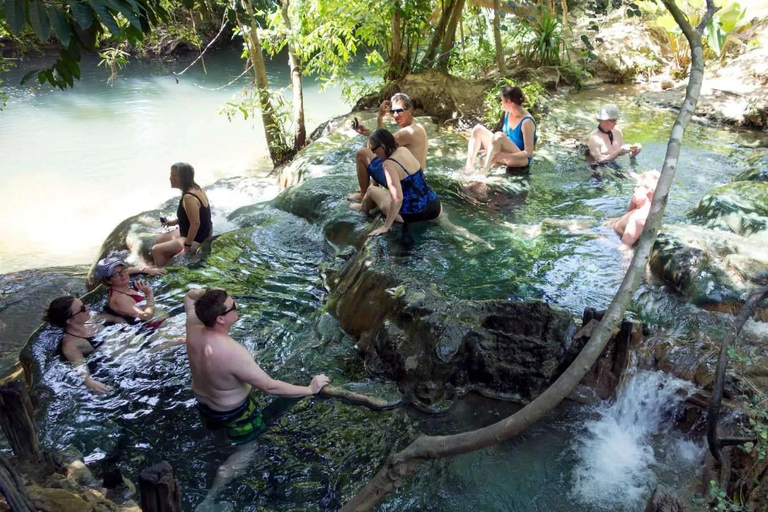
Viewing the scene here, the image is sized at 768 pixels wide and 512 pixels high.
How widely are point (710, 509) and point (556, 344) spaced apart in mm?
1503

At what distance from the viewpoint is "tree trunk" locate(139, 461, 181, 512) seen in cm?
235

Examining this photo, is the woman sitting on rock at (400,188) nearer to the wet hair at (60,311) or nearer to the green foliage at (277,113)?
the wet hair at (60,311)

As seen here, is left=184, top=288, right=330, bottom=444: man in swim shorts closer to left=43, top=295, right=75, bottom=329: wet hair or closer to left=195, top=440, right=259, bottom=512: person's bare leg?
left=195, top=440, right=259, bottom=512: person's bare leg

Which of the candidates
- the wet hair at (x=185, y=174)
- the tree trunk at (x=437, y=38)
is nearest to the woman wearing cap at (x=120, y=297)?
the wet hair at (x=185, y=174)

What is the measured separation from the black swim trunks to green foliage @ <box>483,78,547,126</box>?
25.7 ft

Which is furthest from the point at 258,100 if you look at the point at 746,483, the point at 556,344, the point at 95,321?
the point at 746,483

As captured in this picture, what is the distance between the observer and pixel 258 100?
1084cm

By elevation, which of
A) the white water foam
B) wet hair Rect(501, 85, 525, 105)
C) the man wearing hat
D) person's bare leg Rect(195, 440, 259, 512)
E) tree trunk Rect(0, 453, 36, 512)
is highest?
wet hair Rect(501, 85, 525, 105)

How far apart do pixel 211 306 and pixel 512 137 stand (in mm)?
5523

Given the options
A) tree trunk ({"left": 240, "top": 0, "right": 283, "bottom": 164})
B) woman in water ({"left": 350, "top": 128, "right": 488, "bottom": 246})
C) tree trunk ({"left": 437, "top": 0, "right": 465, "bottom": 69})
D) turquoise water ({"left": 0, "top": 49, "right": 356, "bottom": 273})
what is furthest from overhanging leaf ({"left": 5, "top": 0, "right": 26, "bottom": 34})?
tree trunk ({"left": 437, "top": 0, "right": 465, "bottom": 69})

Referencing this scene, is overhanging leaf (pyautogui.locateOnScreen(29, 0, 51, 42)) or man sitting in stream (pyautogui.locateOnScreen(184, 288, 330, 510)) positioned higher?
overhanging leaf (pyautogui.locateOnScreen(29, 0, 51, 42))

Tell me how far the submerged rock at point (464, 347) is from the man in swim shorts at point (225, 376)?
0.79m

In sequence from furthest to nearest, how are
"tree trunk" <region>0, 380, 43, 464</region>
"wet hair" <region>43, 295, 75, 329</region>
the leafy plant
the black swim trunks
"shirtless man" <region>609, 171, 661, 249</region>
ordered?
the leafy plant < "shirtless man" <region>609, 171, 661, 249</region> < "wet hair" <region>43, 295, 75, 329</region> < the black swim trunks < "tree trunk" <region>0, 380, 43, 464</region>

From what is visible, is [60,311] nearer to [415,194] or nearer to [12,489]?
[12,489]
